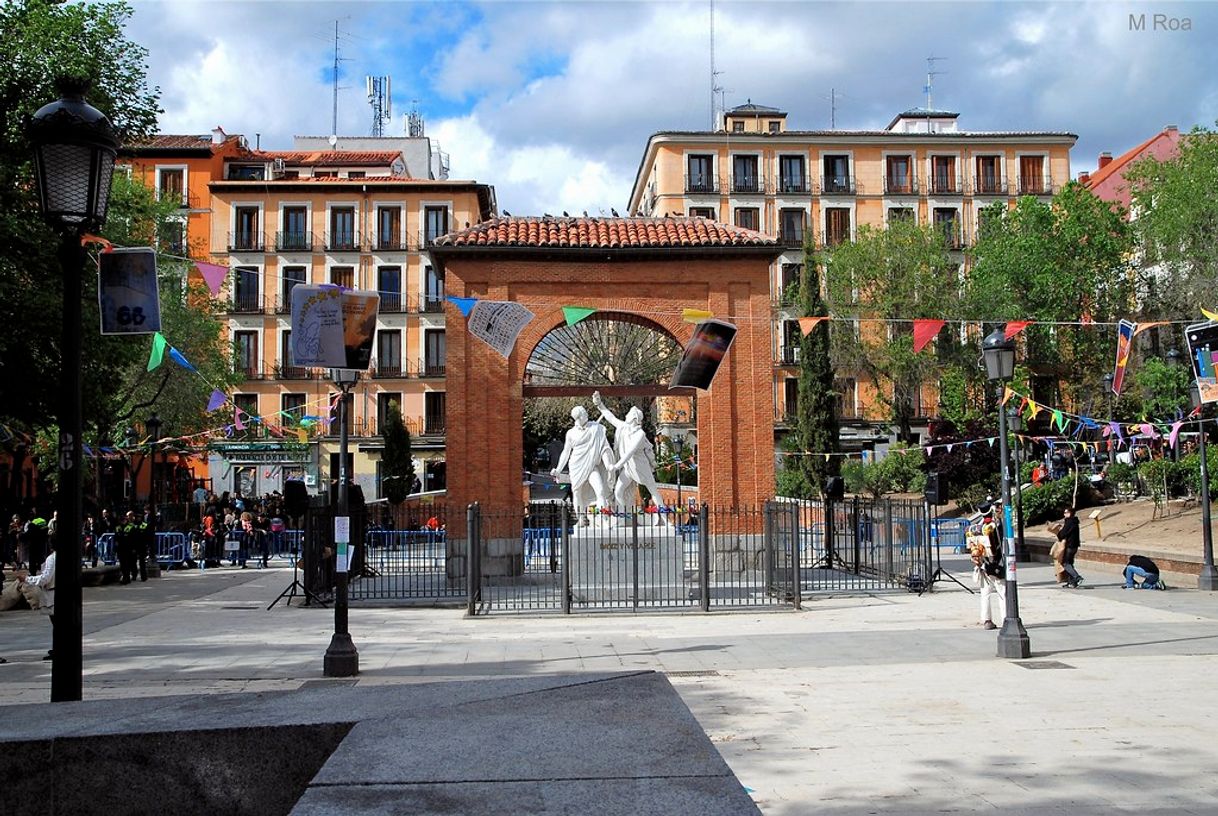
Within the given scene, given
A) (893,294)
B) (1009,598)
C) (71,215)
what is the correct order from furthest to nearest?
1. (893,294)
2. (1009,598)
3. (71,215)

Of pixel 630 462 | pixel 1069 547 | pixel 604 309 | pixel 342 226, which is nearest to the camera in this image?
pixel 630 462

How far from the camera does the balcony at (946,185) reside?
173ft

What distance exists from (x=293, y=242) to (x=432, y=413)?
34.7 ft

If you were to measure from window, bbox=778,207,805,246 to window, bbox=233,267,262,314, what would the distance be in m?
25.9

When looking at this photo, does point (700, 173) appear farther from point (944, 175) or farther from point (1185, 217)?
point (1185, 217)

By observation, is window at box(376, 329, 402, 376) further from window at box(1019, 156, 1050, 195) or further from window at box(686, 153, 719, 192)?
window at box(1019, 156, 1050, 195)

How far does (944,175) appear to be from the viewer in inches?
→ 2084

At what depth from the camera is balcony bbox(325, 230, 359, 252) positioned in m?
49.6

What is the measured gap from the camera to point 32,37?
57.6 ft

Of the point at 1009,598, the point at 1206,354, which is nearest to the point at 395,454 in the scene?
the point at 1206,354

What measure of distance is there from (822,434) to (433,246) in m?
20.1

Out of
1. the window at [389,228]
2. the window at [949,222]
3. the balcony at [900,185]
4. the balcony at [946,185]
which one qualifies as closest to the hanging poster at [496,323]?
the window at [389,228]

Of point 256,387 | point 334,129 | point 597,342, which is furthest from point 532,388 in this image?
point 334,129

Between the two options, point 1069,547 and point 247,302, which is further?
point 247,302
